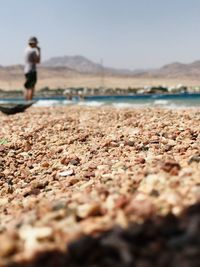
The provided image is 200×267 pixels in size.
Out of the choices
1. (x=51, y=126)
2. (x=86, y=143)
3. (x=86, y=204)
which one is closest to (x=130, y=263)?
(x=86, y=204)

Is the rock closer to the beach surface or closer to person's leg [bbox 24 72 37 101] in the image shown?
the beach surface

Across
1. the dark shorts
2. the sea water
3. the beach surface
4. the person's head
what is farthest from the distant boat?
the sea water

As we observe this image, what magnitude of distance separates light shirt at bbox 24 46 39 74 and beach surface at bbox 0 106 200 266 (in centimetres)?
505

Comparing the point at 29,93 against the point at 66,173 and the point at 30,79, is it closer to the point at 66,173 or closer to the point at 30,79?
the point at 30,79

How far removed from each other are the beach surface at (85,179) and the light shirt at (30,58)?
5.05 meters

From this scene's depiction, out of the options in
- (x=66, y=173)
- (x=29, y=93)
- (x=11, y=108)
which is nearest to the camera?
(x=66, y=173)

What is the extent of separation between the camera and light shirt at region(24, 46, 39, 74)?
16062 millimetres

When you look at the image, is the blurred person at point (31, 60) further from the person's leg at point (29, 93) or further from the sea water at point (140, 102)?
the sea water at point (140, 102)

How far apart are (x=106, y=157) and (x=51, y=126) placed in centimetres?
400

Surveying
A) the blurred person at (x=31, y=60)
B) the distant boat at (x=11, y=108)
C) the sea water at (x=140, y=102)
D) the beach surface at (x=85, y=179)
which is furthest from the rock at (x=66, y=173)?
the sea water at (x=140, y=102)

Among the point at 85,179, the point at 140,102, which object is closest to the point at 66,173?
the point at 85,179

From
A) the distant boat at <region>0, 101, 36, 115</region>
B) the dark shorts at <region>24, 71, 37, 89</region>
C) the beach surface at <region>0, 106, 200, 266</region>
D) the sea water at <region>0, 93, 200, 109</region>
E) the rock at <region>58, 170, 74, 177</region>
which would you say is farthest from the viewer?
the sea water at <region>0, 93, 200, 109</region>

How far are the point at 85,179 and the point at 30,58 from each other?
1139 cm

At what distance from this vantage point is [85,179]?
5203mm
